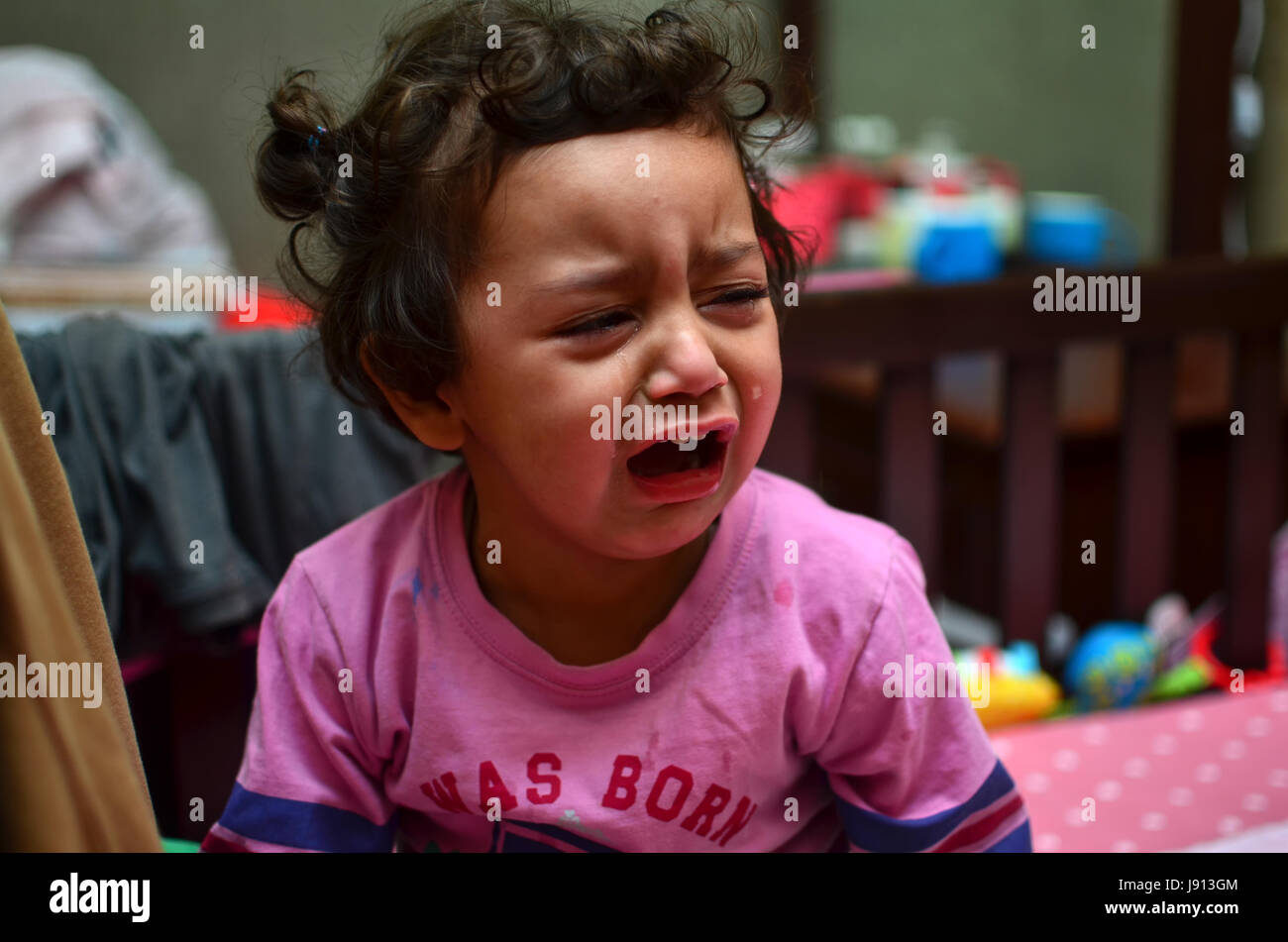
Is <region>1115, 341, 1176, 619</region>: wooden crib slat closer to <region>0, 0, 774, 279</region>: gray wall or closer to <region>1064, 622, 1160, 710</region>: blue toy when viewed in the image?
<region>1064, 622, 1160, 710</region>: blue toy

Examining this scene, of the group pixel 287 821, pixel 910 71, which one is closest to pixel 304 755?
pixel 287 821

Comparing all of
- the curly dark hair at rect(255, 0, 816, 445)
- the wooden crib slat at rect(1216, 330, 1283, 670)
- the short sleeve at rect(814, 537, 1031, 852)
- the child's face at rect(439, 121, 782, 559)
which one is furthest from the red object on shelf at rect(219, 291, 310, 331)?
the wooden crib slat at rect(1216, 330, 1283, 670)

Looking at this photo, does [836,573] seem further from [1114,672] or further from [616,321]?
[1114,672]

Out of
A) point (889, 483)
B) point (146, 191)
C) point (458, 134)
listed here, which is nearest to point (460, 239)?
point (458, 134)

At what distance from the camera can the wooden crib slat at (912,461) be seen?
1506mm

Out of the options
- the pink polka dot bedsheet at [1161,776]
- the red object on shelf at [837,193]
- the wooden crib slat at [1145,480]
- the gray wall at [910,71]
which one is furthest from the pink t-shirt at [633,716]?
the red object on shelf at [837,193]

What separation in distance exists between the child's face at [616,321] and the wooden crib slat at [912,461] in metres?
0.76

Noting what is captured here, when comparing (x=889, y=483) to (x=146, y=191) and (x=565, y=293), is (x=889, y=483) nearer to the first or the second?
(x=565, y=293)

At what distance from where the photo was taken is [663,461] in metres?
0.76

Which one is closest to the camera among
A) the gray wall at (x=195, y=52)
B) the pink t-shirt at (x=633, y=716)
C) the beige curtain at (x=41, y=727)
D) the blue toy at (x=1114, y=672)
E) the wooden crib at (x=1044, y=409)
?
the beige curtain at (x=41, y=727)

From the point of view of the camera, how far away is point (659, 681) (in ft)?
2.75

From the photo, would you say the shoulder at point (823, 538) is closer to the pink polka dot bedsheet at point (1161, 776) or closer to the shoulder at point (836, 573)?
the shoulder at point (836, 573)

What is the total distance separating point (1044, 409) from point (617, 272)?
1000mm
